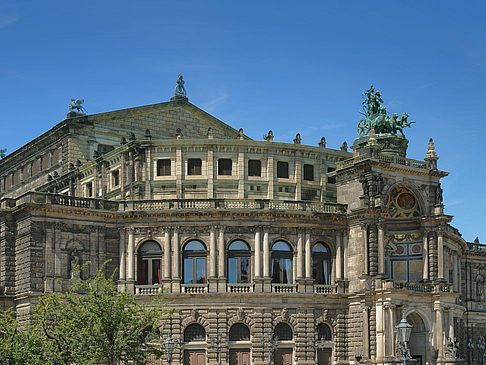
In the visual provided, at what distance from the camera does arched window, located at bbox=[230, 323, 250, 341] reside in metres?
79.2

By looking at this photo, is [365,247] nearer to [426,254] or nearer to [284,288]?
[426,254]

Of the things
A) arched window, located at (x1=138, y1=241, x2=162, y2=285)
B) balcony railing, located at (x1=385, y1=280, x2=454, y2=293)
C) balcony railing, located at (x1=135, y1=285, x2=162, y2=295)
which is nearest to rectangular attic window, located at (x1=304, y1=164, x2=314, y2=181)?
balcony railing, located at (x1=385, y1=280, x2=454, y2=293)

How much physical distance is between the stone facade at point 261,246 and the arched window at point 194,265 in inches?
5.0

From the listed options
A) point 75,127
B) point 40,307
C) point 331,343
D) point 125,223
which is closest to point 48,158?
point 75,127

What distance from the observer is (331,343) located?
80.9m

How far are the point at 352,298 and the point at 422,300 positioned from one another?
20.8ft

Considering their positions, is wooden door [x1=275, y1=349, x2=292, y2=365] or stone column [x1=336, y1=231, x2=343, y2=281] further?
stone column [x1=336, y1=231, x2=343, y2=281]

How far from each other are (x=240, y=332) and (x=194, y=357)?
463cm

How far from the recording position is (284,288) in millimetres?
80688

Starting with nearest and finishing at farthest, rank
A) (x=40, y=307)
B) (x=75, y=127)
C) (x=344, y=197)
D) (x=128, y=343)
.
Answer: (x=128, y=343)
(x=40, y=307)
(x=344, y=197)
(x=75, y=127)

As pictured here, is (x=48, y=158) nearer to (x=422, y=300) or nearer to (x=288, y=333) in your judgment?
(x=288, y=333)

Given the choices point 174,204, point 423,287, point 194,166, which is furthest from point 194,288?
point 423,287

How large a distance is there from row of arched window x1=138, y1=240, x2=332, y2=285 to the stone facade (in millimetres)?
110

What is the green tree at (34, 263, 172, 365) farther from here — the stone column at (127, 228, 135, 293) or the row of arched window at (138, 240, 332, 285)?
the row of arched window at (138, 240, 332, 285)
